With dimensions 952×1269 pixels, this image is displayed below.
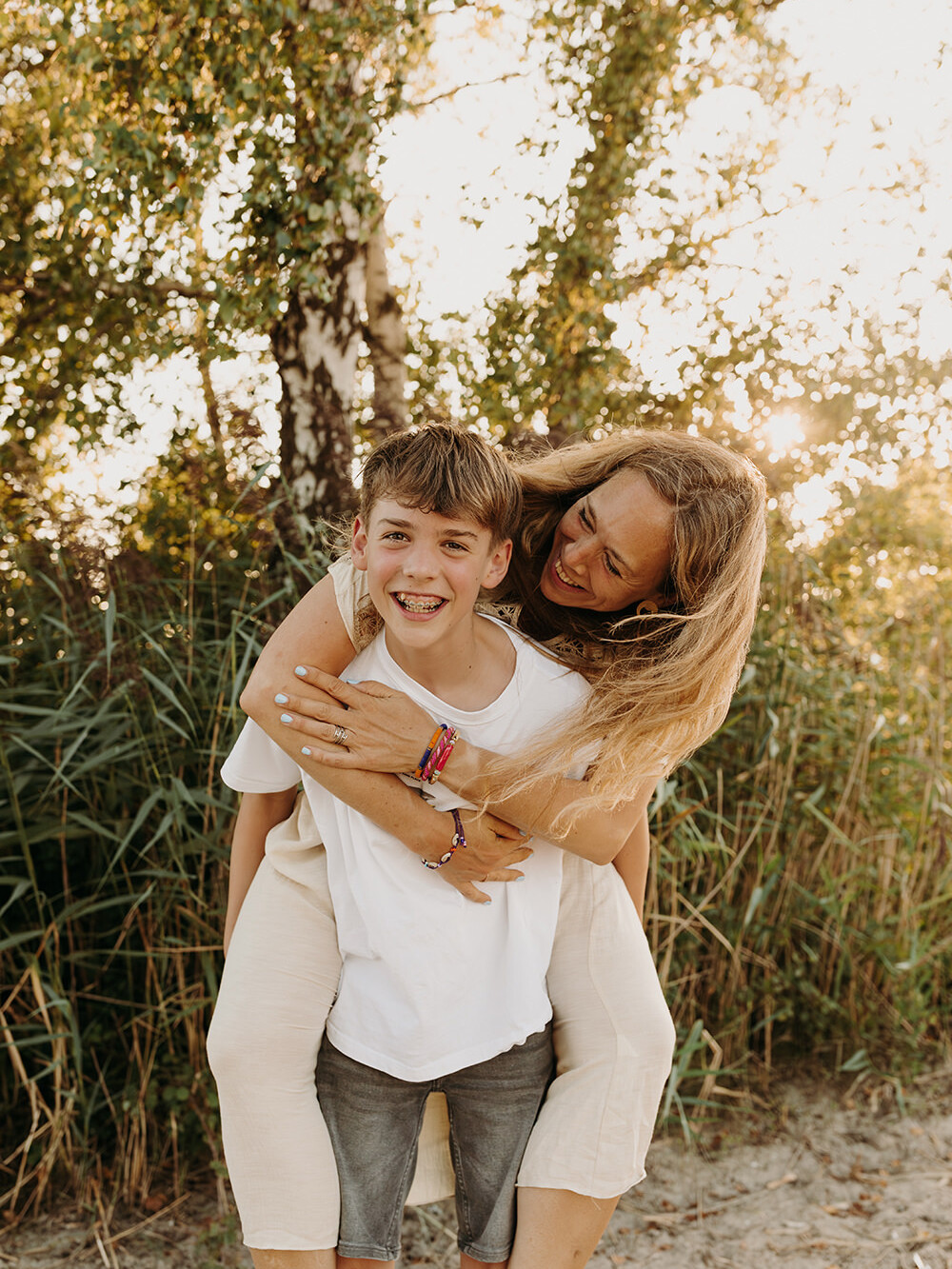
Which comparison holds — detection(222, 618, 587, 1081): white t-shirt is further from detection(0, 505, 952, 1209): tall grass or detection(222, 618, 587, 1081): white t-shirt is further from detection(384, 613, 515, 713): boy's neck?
detection(0, 505, 952, 1209): tall grass

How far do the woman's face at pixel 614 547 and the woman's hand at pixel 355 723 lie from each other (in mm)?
413

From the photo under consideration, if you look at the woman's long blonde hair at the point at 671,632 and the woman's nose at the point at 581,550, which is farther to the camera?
the woman's nose at the point at 581,550

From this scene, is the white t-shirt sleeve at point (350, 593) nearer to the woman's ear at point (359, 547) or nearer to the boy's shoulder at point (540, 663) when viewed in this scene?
the woman's ear at point (359, 547)

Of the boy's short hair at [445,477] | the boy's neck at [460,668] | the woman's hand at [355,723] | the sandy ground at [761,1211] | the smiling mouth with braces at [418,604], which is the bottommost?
the sandy ground at [761,1211]

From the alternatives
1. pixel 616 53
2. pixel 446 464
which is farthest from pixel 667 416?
pixel 446 464

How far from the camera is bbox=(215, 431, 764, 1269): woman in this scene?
5.29 feet

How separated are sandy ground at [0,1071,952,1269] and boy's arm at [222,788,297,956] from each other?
1.26 m

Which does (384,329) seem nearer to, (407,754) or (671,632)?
(671,632)

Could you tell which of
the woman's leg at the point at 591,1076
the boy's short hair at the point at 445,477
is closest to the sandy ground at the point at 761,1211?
the woman's leg at the point at 591,1076

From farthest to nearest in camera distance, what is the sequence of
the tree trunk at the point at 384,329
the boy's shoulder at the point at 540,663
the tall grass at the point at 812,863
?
the tree trunk at the point at 384,329
the tall grass at the point at 812,863
the boy's shoulder at the point at 540,663

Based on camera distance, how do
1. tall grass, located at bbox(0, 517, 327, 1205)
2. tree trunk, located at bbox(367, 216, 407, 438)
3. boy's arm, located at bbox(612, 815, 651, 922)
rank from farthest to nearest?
tree trunk, located at bbox(367, 216, 407, 438), tall grass, located at bbox(0, 517, 327, 1205), boy's arm, located at bbox(612, 815, 651, 922)

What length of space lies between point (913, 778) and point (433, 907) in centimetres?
263

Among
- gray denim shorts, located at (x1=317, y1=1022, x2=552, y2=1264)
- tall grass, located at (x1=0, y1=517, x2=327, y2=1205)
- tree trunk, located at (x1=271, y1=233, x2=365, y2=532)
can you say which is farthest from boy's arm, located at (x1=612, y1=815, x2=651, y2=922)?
tree trunk, located at (x1=271, y1=233, x2=365, y2=532)

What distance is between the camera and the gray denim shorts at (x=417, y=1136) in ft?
5.40
